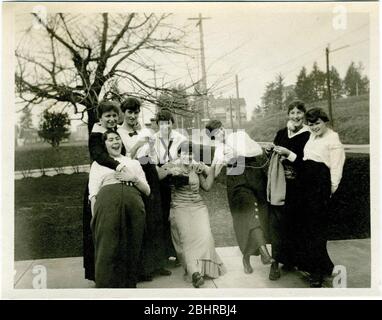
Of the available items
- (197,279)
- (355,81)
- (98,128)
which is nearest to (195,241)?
(197,279)

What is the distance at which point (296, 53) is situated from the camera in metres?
3.83

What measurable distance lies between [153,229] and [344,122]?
194 centimetres

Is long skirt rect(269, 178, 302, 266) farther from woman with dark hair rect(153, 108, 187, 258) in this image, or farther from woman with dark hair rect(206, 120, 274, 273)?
woman with dark hair rect(153, 108, 187, 258)

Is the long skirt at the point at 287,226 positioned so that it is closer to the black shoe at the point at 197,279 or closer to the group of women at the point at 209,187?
the group of women at the point at 209,187

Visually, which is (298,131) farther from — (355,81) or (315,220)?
(315,220)

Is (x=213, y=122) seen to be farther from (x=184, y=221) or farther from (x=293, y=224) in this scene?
(x=293, y=224)

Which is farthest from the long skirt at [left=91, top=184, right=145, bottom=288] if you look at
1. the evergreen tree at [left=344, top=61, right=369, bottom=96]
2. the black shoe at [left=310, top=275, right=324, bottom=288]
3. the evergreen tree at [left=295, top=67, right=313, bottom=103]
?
the evergreen tree at [left=344, top=61, right=369, bottom=96]

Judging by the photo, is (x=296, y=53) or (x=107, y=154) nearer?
(x=107, y=154)

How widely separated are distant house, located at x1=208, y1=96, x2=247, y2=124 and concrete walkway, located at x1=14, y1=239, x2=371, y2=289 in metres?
1.19

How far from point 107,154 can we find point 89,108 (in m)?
0.48

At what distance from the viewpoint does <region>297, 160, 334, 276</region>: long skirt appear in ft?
12.1

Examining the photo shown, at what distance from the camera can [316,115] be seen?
3709 mm

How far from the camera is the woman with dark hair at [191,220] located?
3662 mm
